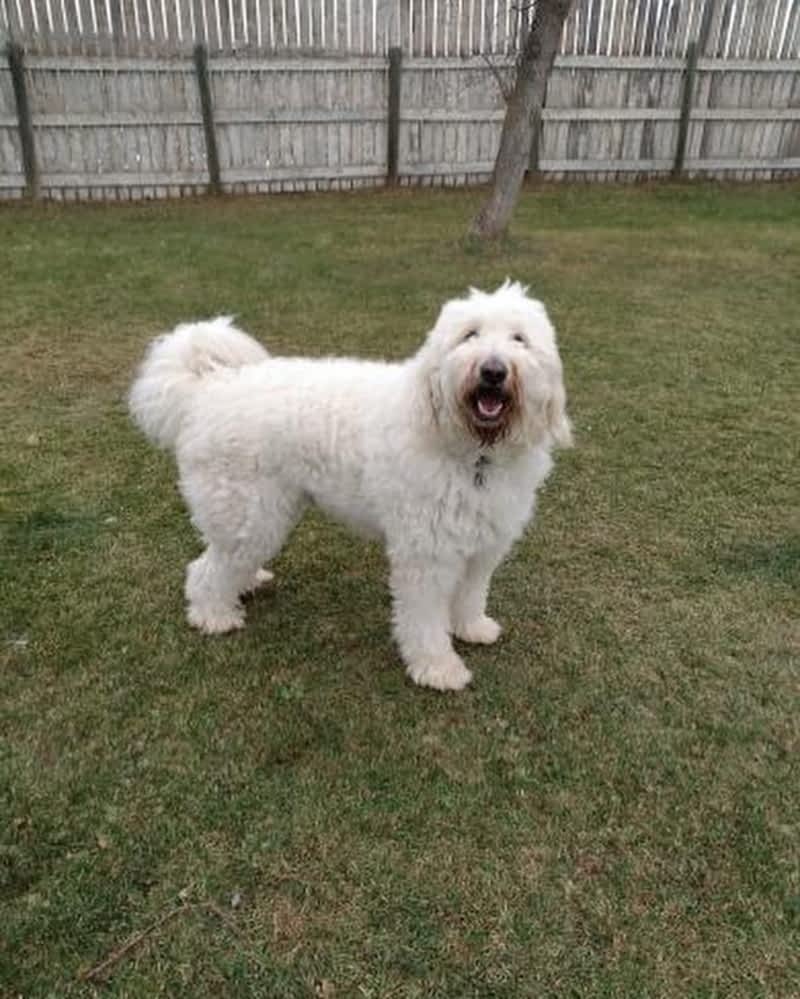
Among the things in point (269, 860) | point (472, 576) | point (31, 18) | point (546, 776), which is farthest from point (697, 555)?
point (31, 18)

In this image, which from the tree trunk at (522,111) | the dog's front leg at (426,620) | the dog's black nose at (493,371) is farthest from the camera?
the tree trunk at (522,111)

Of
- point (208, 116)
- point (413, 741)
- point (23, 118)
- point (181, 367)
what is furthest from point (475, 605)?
point (23, 118)

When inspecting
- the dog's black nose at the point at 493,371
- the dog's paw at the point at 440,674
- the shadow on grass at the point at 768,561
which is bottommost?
the shadow on grass at the point at 768,561

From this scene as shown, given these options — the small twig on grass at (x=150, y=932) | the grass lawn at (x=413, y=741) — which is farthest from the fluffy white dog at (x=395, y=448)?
the small twig on grass at (x=150, y=932)

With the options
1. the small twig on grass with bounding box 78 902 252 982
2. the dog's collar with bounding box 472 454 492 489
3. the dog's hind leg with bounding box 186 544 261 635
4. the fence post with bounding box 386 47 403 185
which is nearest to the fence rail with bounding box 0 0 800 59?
the fence post with bounding box 386 47 403 185

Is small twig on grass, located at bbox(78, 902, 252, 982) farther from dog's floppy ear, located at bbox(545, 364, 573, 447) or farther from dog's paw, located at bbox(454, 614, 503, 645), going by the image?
dog's floppy ear, located at bbox(545, 364, 573, 447)

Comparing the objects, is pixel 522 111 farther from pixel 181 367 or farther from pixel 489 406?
pixel 489 406

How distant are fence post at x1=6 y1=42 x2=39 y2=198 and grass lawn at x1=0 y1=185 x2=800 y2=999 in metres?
6.21

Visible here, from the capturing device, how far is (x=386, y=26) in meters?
11.8

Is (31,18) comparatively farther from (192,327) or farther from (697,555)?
(697,555)

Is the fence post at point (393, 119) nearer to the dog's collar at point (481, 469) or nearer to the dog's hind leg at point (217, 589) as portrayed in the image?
the dog's hind leg at point (217, 589)

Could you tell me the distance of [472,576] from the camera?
360cm

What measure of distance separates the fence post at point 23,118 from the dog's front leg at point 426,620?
399 inches

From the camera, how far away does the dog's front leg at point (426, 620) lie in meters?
3.35
